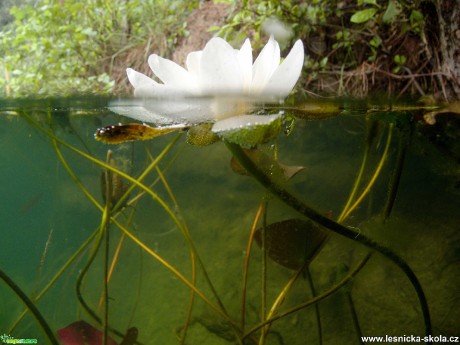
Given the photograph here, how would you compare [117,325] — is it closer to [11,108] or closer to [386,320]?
[386,320]

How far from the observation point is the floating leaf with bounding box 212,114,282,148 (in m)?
0.75

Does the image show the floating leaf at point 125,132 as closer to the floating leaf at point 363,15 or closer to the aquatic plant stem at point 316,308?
the aquatic plant stem at point 316,308

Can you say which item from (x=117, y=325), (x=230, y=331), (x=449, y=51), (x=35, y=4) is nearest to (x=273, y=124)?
(x=230, y=331)

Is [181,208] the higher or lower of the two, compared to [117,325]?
higher

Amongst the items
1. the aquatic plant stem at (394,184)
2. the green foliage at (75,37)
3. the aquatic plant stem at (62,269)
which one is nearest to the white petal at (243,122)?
the aquatic plant stem at (394,184)

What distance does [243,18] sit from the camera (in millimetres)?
2693

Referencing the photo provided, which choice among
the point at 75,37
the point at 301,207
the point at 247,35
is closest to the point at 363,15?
the point at 247,35

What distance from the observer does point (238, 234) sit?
133 centimetres

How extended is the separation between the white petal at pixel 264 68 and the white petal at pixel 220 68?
39 mm

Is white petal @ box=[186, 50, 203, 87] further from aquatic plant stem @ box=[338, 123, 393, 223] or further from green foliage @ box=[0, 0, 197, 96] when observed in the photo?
green foliage @ box=[0, 0, 197, 96]

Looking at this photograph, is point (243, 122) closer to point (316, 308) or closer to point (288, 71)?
point (288, 71)

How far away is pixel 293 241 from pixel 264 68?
0.53 meters

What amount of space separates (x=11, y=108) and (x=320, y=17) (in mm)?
1910

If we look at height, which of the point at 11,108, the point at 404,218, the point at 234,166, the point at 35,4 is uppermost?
the point at 35,4
